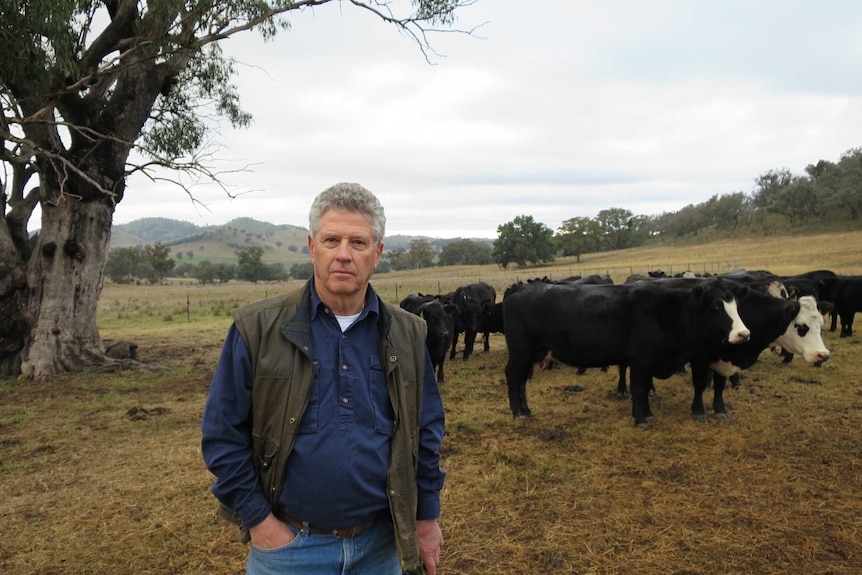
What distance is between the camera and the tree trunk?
1016 centimetres

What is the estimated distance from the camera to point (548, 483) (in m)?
5.18

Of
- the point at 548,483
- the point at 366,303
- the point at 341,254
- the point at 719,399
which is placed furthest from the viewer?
the point at 719,399

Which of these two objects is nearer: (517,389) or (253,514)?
(253,514)

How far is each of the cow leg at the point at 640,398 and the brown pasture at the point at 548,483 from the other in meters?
0.16

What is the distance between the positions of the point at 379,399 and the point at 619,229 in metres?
104

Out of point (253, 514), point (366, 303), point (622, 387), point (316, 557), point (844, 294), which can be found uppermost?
point (366, 303)

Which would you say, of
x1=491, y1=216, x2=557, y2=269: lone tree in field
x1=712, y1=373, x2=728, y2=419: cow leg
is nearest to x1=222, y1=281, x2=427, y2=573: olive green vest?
x1=712, y1=373, x2=728, y2=419: cow leg

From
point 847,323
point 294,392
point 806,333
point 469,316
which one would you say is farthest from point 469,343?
point 294,392

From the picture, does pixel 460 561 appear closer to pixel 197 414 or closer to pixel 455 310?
pixel 197 414

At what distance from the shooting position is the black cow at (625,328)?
261 inches

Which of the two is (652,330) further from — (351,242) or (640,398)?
(351,242)

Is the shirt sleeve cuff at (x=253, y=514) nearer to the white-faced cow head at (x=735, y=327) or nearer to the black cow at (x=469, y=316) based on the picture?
the white-faced cow head at (x=735, y=327)

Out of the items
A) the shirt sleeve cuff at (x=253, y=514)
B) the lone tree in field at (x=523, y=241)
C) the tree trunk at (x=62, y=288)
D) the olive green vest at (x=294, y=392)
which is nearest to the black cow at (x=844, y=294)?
the olive green vest at (x=294, y=392)

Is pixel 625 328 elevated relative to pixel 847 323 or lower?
elevated
